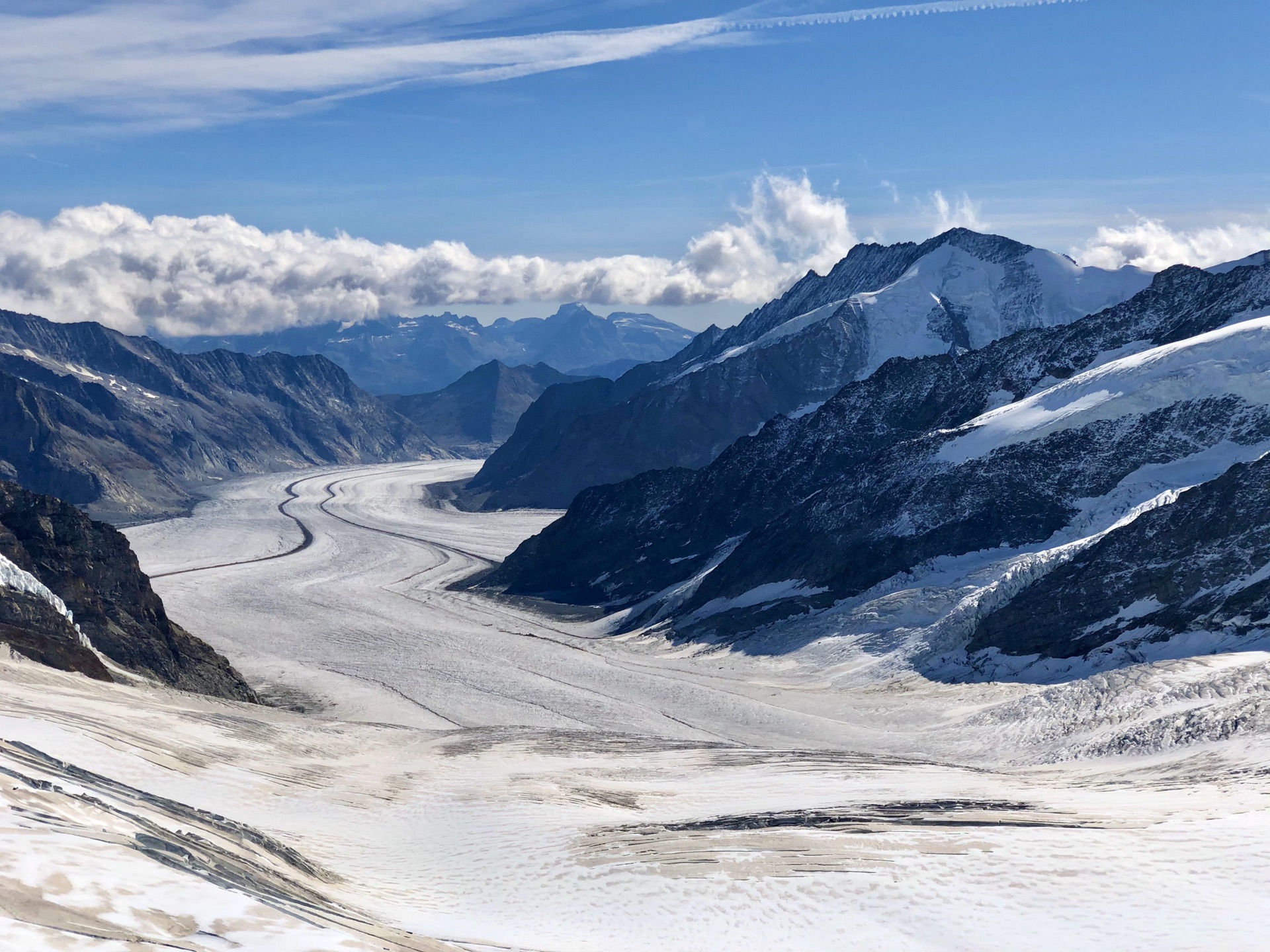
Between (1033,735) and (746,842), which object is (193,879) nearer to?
(746,842)

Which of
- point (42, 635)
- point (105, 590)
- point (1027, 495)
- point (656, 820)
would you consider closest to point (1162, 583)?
point (1027, 495)

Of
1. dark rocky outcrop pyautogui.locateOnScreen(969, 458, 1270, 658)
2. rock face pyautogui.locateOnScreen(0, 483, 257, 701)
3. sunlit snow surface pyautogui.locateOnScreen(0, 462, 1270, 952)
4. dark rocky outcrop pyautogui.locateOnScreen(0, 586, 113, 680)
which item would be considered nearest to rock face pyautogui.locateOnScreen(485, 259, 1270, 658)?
dark rocky outcrop pyautogui.locateOnScreen(969, 458, 1270, 658)

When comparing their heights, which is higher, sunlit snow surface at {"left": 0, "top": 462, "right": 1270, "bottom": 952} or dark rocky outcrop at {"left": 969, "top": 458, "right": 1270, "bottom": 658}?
dark rocky outcrop at {"left": 969, "top": 458, "right": 1270, "bottom": 658}

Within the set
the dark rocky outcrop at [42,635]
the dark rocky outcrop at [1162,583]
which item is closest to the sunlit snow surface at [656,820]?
the dark rocky outcrop at [42,635]

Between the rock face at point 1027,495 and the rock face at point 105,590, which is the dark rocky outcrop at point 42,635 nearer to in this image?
the rock face at point 105,590

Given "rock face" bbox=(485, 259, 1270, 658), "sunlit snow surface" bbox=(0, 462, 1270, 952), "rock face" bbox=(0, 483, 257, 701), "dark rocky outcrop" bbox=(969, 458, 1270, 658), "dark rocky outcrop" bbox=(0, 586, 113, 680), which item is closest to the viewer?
"sunlit snow surface" bbox=(0, 462, 1270, 952)

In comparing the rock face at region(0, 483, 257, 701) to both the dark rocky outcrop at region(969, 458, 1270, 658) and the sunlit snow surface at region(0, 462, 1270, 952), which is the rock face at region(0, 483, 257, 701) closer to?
the sunlit snow surface at region(0, 462, 1270, 952)
